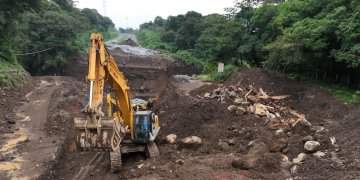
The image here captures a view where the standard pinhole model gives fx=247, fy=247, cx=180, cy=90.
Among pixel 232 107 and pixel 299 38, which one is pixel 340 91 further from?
pixel 232 107

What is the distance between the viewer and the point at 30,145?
1127 centimetres

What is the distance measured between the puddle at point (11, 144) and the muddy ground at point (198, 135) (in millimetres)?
35

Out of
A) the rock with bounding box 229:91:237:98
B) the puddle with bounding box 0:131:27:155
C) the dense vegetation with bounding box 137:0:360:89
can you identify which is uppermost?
the dense vegetation with bounding box 137:0:360:89

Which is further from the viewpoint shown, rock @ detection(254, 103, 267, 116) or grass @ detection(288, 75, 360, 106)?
grass @ detection(288, 75, 360, 106)

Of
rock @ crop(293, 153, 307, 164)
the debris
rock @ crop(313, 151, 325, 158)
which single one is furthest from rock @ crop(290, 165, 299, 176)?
the debris

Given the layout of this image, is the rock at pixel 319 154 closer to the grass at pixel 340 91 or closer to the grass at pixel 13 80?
the grass at pixel 340 91

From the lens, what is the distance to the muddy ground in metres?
7.37

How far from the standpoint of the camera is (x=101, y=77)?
7.38 metres

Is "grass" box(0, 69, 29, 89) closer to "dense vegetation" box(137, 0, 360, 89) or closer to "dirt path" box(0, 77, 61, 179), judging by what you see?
"dirt path" box(0, 77, 61, 179)

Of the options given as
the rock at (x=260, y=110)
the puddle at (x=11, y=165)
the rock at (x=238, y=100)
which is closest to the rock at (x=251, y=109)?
the rock at (x=260, y=110)

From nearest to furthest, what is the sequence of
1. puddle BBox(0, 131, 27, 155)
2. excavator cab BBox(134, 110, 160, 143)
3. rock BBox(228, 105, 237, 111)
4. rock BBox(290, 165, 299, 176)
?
rock BBox(290, 165, 299, 176) < excavator cab BBox(134, 110, 160, 143) < puddle BBox(0, 131, 27, 155) < rock BBox(228, 105, 237, 111)

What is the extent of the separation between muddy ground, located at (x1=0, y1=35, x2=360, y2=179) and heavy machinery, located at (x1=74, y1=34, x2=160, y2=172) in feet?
2.57

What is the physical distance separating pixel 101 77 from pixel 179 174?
3769mm

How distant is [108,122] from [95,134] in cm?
45
